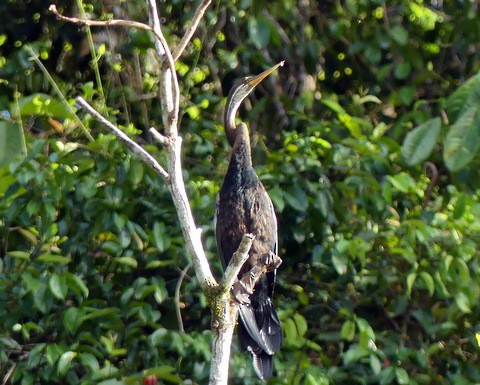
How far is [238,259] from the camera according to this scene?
2.48 meters

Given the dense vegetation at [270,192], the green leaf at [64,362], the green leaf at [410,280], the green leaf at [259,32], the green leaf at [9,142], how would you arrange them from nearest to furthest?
the green leaf at [9,142] < the green leaf at [64,362] < the dense vegetation at [270,192] < the green leaf at [410,280] < the green leaf at [259,32]

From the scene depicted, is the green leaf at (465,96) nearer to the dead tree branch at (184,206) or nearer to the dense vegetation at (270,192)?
the dense vegetation at (270,192)

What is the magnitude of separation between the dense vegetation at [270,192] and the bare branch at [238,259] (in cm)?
91

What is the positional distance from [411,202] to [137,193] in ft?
3.65

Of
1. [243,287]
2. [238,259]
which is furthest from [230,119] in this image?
[238,259]

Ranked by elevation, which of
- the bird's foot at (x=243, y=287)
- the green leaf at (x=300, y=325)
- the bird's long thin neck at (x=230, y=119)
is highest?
the bird's long thin neck at (x=230, y=119)

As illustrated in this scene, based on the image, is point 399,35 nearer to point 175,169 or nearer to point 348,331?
point 348,331

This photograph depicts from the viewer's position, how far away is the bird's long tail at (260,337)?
3545 mm

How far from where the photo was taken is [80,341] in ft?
12.4

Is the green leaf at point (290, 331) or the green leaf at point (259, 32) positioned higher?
the green leaf at point (259, 32)

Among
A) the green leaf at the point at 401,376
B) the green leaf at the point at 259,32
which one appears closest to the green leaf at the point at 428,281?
the green leaf at the point at 401,376

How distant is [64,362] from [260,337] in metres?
0.65

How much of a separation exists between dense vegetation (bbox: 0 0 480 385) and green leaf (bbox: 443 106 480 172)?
34 centimetres

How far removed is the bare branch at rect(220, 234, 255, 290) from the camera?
8.11 ft
